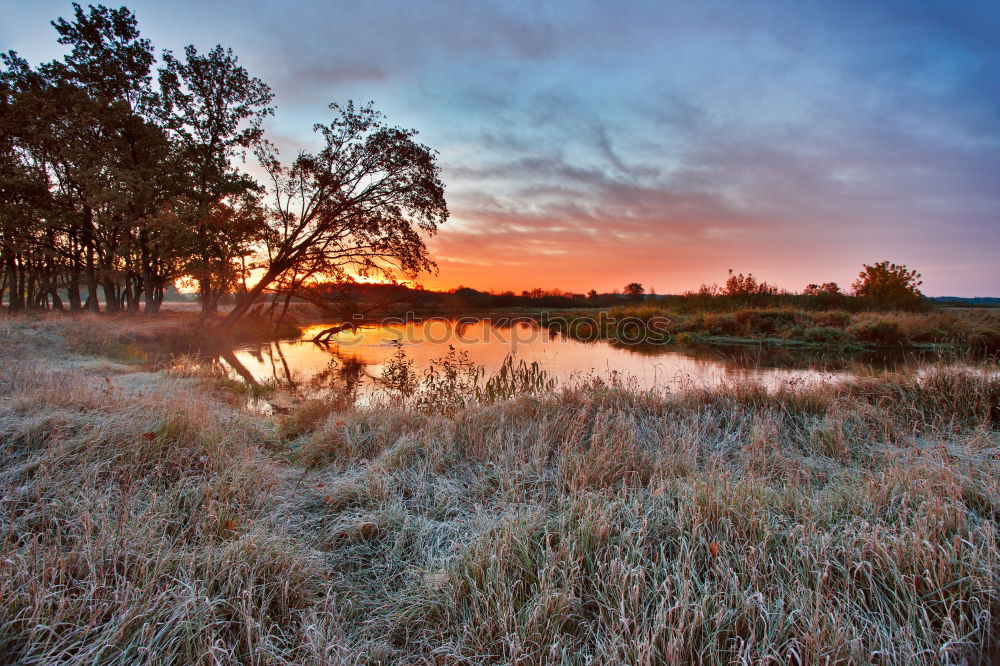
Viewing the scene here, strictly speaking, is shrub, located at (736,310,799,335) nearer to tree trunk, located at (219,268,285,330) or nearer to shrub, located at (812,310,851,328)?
shrub, located at (812,310,851,328)

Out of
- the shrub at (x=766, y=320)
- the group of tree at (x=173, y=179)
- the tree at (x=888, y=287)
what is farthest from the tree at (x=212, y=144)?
the tree at (x=888, y=287)

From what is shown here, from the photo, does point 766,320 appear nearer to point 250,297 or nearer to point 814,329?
point 814,329

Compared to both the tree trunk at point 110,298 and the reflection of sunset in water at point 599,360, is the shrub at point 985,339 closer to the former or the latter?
the reflection of sunset in water at point 599,360

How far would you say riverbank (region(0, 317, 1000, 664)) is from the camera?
6.23ft

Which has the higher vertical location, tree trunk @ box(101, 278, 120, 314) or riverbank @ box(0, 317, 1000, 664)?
tree trunk @ box(101, 278, 120, 314)

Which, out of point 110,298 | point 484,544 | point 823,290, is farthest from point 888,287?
point 110,298

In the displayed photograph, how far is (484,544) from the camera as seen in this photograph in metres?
2.51

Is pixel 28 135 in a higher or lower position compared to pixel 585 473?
higher

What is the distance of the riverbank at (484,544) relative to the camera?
6.23 feet

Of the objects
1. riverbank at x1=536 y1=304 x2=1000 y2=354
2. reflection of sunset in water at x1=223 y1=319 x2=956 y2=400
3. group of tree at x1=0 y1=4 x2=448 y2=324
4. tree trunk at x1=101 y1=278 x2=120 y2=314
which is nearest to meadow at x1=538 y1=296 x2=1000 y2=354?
riverbank at x1=536 y1=304 x2=1000 y2=354

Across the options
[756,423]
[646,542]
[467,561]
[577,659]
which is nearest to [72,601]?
[467,561]

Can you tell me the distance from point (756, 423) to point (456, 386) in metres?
4.91

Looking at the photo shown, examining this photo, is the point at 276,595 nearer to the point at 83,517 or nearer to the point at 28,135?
the point at 83,517

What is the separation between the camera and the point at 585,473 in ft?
11.3
